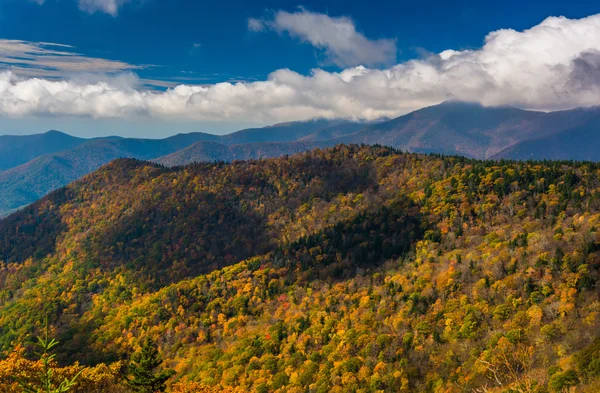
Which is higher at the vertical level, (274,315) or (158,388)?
(158,388)

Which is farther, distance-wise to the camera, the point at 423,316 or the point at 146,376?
the point at 423,316

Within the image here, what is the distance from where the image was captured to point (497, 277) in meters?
125

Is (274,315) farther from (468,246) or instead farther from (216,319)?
(468,246)

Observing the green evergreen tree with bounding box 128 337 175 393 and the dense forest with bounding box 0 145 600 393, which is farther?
the dense forest with bounding box 0 145 600 393

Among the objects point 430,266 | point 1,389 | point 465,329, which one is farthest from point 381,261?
point 1,389

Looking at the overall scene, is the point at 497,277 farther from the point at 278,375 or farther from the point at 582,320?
the point at 278,375

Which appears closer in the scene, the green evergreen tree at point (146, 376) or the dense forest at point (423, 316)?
the green evergreen tree at point (146, 376)

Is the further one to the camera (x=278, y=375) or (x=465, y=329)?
(x=278, y=375)

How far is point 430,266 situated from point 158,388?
11165cm

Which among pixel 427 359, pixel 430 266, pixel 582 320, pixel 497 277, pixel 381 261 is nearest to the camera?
pixel 582 320

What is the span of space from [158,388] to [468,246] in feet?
409

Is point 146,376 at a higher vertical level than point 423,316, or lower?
higher

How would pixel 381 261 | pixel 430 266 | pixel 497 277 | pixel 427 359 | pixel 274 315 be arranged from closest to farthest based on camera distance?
1. pixel 427 359
2. pixel 497 277
3. pixel 430 266
4. pixel 274 315
5. pixel 381 261

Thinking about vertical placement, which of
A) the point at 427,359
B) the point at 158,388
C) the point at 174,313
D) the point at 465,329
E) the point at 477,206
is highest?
the point at 477,206
